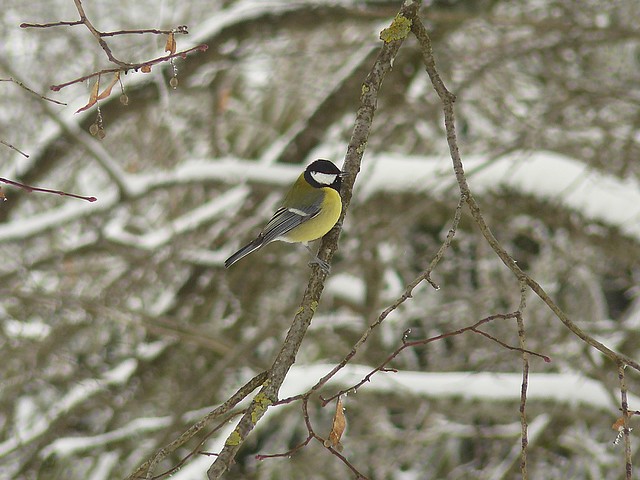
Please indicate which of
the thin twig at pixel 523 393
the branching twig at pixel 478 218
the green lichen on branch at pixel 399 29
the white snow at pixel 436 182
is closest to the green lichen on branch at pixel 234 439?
the thin twig at pixel 523 393

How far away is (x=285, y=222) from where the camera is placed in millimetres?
3162

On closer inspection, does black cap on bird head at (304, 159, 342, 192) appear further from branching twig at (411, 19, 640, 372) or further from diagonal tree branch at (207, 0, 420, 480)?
branching twig at (411, 19, 640, 372)

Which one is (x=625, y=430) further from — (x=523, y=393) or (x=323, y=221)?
(x=323, y=221)

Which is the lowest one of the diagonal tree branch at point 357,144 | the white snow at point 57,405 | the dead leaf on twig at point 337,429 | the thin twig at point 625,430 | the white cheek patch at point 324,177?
the thin twig at point 625,430

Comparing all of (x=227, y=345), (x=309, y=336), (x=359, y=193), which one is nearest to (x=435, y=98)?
(x=359, y=193)

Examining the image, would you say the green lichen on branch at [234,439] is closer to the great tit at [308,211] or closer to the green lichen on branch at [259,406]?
the green lichen on branch at [259,406]

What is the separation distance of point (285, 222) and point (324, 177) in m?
0.24

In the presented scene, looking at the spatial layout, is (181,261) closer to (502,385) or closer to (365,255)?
(365,255)

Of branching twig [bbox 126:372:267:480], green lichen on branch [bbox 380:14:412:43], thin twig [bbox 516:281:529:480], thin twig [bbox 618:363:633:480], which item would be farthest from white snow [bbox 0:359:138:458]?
thin twig [bbox 618:363:633:480]

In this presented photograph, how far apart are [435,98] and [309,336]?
98.9 inches

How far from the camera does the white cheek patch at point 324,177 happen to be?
3047 mm

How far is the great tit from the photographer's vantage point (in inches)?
112

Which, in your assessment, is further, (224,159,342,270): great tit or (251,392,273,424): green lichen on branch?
(224,159,342,270): great tit

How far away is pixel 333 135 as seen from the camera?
7434 millimetres
